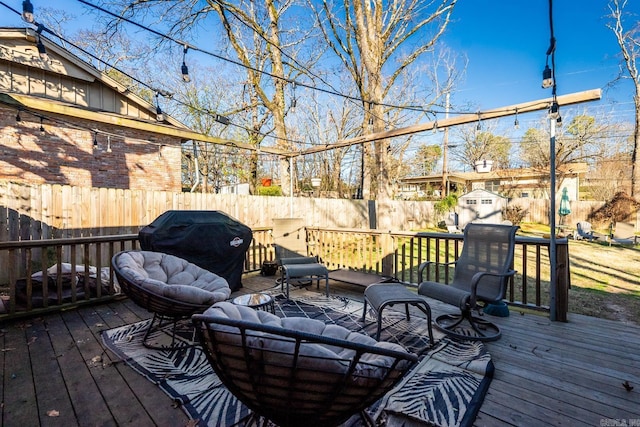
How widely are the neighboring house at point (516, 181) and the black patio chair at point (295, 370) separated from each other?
16812 millimetres

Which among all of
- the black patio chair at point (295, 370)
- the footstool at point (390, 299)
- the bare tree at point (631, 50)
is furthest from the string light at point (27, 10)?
the bare tree at point (631, 50)

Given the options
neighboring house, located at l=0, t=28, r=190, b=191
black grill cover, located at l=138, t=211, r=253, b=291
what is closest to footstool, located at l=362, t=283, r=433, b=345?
black grill cover, located at l=138, t=211, r=253, b=291

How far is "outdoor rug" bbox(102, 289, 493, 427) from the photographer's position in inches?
72.4

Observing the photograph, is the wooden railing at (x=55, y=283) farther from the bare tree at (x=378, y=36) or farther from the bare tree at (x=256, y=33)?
the bare tree at (x=378, y=36)

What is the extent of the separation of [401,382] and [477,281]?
1354mm

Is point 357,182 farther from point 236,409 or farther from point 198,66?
point 236,409

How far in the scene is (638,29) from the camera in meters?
12.3

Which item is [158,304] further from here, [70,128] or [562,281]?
[70,128]

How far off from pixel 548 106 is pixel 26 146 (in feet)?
32.9

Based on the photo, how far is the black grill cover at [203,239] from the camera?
4.11 m

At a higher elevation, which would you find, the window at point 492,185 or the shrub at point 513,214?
the window at point 492,185

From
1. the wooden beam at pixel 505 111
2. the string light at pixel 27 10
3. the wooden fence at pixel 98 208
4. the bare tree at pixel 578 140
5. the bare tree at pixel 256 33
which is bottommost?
the wooden fence at pixel 98 208

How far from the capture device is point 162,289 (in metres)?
2.50

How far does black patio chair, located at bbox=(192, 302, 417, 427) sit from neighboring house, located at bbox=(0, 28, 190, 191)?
598 centimetres
